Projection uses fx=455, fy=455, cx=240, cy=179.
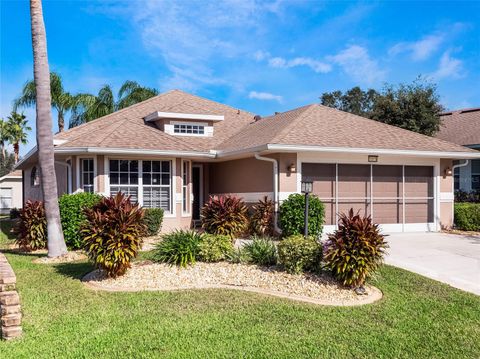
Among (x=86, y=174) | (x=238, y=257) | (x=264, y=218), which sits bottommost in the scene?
(x=238, y=257)

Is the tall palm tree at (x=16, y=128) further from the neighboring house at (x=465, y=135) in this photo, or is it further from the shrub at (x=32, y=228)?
the neighboring house at (x=465, y=135)

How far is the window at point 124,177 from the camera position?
13938 millimetres

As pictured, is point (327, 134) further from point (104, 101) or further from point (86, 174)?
point (104, 101)

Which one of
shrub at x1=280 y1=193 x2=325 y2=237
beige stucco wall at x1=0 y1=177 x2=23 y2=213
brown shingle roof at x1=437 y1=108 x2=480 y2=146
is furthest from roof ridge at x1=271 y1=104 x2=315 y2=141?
beige stucco wall at x1=0 y1=177 x2=23 y2=213

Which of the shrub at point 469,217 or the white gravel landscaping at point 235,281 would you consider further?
the shrub at point 469,217

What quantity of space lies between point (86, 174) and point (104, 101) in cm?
1710

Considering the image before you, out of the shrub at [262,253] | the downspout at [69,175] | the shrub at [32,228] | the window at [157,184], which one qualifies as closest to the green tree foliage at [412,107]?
the window at [157,184]

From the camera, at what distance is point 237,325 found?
231 inches

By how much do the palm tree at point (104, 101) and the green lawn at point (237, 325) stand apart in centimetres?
2334

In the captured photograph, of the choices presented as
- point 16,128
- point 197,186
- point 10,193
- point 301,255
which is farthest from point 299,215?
point 16,128

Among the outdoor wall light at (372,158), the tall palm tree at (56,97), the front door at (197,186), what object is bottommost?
the front door at (197,186)

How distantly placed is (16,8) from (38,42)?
14.2ft

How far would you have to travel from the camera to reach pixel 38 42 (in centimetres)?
1052

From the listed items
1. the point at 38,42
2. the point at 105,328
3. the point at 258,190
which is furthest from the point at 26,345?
the point at 258,190
